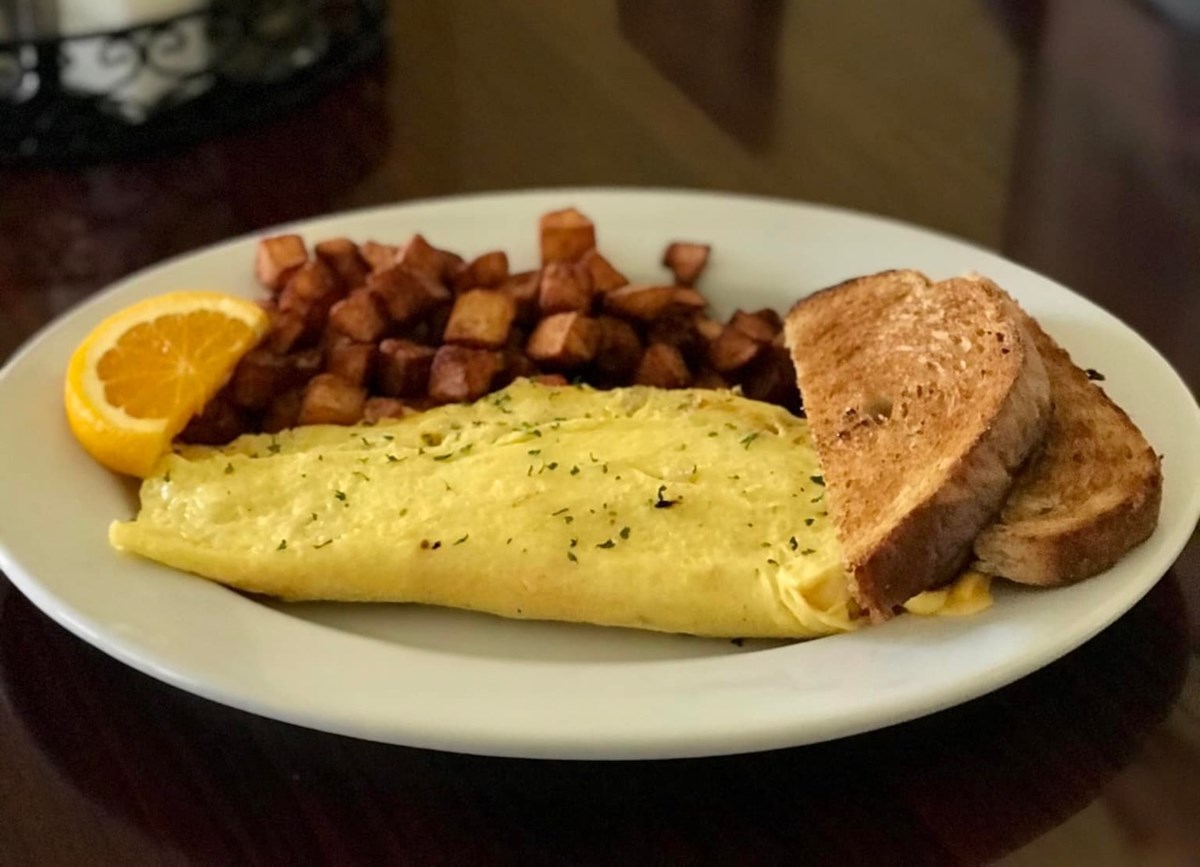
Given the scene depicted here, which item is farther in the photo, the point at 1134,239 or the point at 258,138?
the point at 258,138

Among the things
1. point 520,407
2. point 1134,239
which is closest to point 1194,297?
point 1134,239

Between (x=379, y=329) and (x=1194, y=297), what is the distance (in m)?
1.34

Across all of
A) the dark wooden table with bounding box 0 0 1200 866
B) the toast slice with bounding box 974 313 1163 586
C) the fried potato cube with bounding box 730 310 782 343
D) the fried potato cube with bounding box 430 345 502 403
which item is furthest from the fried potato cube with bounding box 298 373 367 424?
the toast slice with bounding box 974 313 1163 586

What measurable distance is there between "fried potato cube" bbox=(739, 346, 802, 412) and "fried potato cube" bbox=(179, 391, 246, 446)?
724mm

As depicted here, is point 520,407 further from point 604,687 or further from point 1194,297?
point 1194,297

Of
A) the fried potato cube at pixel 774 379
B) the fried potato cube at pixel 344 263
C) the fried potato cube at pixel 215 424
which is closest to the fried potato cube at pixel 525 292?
the fried potato cube at pixel 344 263

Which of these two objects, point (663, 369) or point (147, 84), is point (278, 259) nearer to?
point (663, 369)

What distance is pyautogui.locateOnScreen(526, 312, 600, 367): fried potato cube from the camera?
1880mm

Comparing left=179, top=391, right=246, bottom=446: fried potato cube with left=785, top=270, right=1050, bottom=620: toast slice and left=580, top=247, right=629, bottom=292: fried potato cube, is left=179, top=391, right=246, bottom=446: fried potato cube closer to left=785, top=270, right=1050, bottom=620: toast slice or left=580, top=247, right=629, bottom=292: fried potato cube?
left=580, top=247, right=629, bottom=292: fried potato cube

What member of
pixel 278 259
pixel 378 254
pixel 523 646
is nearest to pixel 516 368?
pixel 378 254

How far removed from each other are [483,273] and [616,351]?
0.80 feet

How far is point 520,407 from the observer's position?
180 cm

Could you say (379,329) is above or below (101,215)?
above

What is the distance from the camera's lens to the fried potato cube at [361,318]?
1903mm
